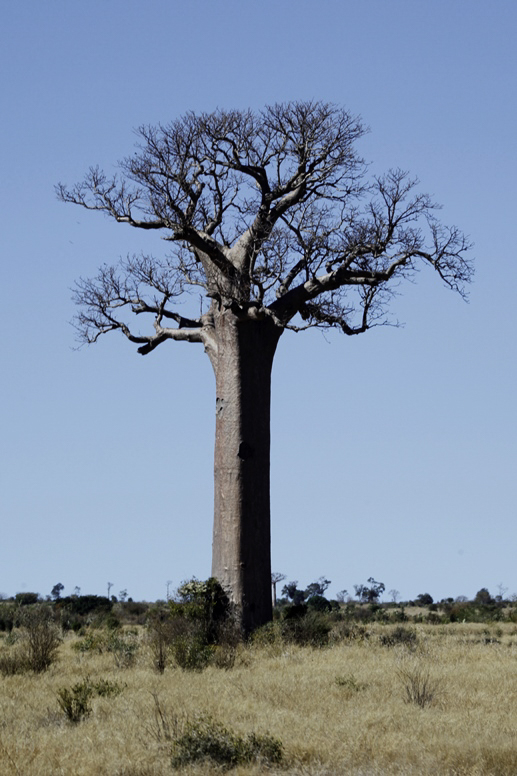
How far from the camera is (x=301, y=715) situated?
842cm

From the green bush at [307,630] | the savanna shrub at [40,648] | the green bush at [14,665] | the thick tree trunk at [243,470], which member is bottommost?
the green bush at [14,665]

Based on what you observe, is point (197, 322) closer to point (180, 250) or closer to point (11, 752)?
point (180, 250)

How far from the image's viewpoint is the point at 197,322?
17.5m

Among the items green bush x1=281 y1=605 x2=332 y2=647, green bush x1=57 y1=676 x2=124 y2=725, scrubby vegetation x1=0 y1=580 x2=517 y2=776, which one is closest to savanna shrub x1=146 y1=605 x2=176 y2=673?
scrubby vegetation x1=0 y1=580 x2=517 y2=776

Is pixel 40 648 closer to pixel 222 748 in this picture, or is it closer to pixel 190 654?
pixel 190 654

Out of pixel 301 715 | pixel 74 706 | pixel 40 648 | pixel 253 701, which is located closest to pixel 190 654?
pixel 40 648

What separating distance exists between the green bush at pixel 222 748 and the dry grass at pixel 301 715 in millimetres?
115

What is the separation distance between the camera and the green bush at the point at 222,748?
22.6ft

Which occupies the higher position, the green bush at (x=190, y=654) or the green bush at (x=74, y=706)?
the green bush at (x=190, y=654)

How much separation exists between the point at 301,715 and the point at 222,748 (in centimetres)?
160

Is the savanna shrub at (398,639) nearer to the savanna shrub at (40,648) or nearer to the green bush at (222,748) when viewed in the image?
the savanna shrub at (40,648)

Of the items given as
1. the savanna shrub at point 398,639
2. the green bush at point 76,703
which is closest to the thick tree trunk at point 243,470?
the savanna shrub at point 398,639

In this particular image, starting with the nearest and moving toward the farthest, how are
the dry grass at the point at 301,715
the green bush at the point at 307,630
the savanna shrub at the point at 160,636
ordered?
1. the dry grass at the point at 301,715
2. the savanna shrub at the point at 160,636
3. the green bush at the point at 307,630

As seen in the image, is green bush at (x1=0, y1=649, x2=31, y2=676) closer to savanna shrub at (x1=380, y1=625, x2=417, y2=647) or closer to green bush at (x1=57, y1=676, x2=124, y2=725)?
green bush at (x1=57, y1=676, x2=124, y2=725)
